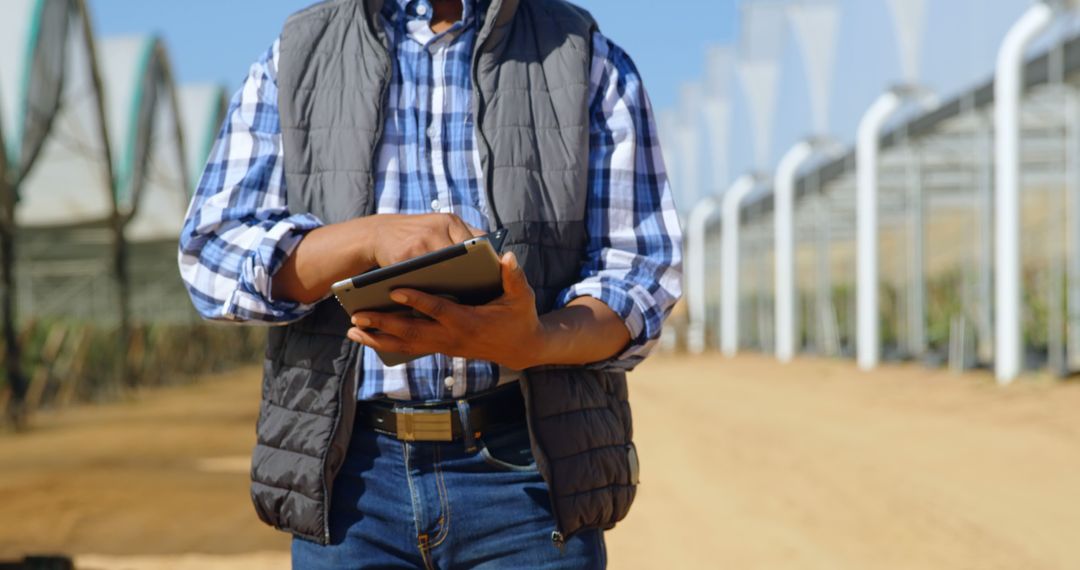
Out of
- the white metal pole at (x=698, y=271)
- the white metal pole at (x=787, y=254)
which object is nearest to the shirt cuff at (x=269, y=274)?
the white metal pole at (x=787, y=254)

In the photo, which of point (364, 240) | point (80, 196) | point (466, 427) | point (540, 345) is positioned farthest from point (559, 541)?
point (80, 196)

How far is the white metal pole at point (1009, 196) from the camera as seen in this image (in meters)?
15.0

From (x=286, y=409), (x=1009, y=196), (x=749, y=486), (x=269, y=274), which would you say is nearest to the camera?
(x=269, y=274)

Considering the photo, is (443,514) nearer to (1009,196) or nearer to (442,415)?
(442,415)

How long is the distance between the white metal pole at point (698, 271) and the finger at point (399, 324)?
3409 cm

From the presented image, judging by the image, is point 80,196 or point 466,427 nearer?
point 466,427

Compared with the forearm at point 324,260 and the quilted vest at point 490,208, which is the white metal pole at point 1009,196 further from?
the forearm at point 324,260

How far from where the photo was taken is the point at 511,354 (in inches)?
74.8

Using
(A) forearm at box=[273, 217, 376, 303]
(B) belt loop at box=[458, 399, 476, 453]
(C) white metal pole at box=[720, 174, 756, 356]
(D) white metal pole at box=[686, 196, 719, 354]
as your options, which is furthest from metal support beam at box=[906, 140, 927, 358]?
(A) forearm at box=[273, 217, 376, 303]

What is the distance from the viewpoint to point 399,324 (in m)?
1.85

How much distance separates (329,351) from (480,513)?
0.34m

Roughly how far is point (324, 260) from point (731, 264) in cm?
3141

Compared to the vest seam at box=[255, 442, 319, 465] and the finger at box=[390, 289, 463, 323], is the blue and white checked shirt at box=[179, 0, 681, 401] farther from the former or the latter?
the finger at box=[390, 289, 463, 323]

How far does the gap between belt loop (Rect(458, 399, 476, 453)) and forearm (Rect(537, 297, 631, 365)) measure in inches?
6.1
